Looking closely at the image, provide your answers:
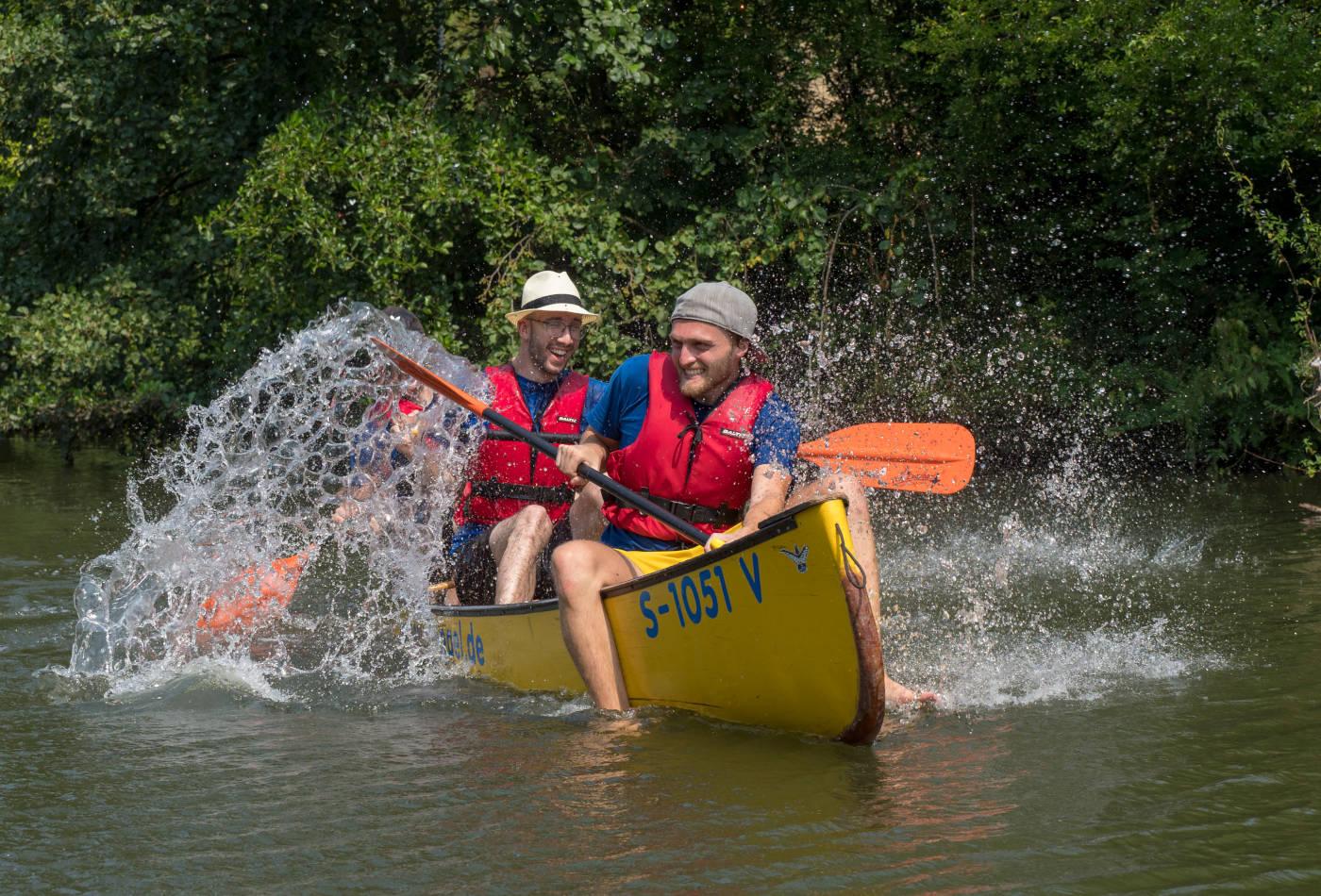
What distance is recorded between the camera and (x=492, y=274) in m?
12.1

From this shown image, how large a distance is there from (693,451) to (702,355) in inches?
13.1

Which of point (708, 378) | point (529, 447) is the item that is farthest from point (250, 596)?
point (708, 378)

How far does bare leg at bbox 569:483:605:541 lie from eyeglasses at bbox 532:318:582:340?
2.52ft

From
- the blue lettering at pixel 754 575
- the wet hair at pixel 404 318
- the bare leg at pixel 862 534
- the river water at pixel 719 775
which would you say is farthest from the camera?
the wet hair at pixel 404 318

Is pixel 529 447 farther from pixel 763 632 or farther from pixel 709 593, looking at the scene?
pixel 763 632

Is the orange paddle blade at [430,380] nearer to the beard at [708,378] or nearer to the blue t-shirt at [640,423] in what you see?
the blue t-shirt at [640,423]

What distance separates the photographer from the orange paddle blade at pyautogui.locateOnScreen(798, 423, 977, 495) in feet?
20.4

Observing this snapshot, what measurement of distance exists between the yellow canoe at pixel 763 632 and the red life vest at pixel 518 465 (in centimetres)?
99

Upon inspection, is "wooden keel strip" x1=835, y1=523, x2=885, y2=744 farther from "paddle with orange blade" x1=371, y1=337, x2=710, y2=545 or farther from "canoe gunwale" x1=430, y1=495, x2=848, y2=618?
"paddle with orange blade" x1=371, y1=337, x2=710, y2=545

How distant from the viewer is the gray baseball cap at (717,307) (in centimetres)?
501

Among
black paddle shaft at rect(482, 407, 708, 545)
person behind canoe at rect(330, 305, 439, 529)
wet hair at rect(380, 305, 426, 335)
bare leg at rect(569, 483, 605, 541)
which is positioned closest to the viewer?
black paddle shaft at rect(482, 407, 708, 545)

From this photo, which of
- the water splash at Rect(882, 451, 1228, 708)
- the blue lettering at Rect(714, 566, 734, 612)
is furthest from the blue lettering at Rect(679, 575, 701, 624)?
the water splash at Rect(882, 451, 1228, 708)

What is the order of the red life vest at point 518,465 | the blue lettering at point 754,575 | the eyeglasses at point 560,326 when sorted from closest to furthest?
1. the blue lettering at point 754,575
2. the eyeglasses at point 560,326
3. the red life vest at point 518,465

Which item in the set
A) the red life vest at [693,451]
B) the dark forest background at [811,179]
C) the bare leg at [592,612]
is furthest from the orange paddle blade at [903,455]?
the dark forest background at [811,179]
